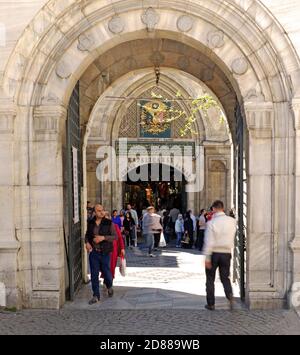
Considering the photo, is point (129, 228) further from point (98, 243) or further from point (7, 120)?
point (7, 120)

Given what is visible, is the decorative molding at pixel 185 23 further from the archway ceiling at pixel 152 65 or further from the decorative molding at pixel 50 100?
the archway ceiling at pixel 152 65

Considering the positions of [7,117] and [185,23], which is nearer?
[7,117]

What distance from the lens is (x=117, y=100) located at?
2277cm

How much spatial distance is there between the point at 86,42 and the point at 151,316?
12.5 feet

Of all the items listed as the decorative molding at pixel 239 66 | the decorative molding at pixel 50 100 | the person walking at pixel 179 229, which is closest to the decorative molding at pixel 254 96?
the decorative molding at pixel 239 66

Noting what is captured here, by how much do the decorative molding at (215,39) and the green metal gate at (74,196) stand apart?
2320 mm

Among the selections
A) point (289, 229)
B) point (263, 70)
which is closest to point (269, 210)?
point (289, 229)

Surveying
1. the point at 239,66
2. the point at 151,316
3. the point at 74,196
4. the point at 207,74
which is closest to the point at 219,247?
the point at 151,316

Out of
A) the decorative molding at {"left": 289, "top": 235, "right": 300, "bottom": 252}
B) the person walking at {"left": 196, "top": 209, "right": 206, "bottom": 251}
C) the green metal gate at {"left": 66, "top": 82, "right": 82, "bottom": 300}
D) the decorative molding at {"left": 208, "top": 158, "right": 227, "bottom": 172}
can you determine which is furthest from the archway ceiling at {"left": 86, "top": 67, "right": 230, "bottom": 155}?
the decorative molding at {"left": 289, "top": 235, "right": 300, "bottom": 252}

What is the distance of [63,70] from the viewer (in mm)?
7961

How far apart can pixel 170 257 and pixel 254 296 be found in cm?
754

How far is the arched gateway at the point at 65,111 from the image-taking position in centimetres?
761

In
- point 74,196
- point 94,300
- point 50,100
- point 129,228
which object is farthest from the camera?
point 129,228

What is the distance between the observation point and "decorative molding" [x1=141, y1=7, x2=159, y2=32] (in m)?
7.85
